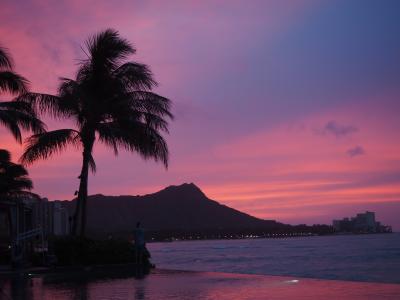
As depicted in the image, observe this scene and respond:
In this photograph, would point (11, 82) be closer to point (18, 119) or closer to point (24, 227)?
point (18, 119)

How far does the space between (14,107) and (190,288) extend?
9.37 metres

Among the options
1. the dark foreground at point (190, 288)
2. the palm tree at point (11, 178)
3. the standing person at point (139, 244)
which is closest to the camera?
the dark foreground at point (190, 288)

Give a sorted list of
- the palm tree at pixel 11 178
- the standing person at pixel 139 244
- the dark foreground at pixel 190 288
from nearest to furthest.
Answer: the dark foreground at pixel 190 288 < the standing person at pixel 139 244 < the palm tree at pixel 11 178

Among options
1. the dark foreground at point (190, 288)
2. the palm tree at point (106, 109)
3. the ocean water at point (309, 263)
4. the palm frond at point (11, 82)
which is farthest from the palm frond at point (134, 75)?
the ocean water at point (309, 263)

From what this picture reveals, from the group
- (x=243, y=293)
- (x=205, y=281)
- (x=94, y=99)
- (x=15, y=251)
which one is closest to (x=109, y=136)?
(x=94, y=99)

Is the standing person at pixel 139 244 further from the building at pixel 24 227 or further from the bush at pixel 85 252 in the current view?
the building at pixel 24 227

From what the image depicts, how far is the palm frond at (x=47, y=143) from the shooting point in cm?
2145

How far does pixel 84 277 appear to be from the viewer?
17.8 meters

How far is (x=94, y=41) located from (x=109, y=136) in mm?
3484

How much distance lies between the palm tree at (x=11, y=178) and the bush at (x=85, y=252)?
9823mm

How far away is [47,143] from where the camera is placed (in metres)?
21.4

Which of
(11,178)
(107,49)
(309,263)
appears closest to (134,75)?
(107,49)

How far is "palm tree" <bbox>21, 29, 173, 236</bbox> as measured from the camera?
21516mm

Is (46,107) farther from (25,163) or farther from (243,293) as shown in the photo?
(243,293)
